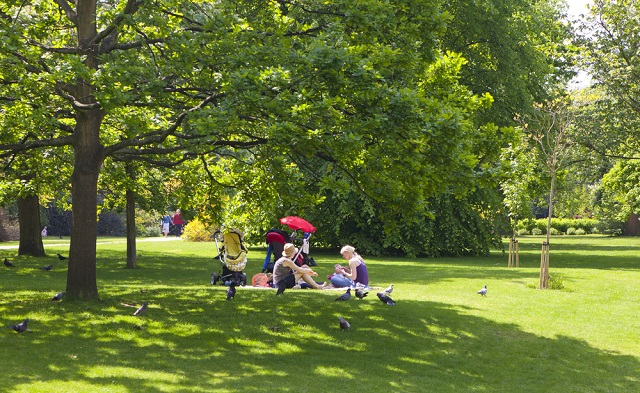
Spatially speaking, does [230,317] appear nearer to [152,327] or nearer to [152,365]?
[152,327]

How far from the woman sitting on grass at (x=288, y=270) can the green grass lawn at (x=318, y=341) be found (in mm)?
334

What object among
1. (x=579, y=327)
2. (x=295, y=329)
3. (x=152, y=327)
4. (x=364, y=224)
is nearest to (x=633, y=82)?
(x=364, y=224)

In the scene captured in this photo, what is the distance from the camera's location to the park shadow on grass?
30.1 feet

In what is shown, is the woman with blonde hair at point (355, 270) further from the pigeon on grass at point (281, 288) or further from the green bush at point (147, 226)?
the green bush at point (147, 226)

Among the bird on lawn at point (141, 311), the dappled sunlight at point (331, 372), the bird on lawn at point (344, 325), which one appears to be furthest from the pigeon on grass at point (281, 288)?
the dappled sunlight at point (331, 372)

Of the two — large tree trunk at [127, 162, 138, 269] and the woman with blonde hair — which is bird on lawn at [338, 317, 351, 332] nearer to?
the woman with blonde hair

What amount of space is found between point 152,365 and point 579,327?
7.95m

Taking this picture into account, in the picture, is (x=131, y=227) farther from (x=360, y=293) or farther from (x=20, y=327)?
(x=20, y=327)

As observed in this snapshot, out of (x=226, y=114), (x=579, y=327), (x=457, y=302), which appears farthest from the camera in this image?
(x=457, y=302)

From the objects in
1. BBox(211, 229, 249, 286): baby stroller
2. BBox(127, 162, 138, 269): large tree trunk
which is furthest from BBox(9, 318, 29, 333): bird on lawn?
BBox(127, 162, 138, 269): large tree trunk

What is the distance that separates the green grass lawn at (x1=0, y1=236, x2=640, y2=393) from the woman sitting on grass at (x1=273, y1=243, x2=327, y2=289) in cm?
33

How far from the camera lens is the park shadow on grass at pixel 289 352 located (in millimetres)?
9188

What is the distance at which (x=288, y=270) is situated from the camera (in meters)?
16.1

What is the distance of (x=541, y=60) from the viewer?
1256 inches
